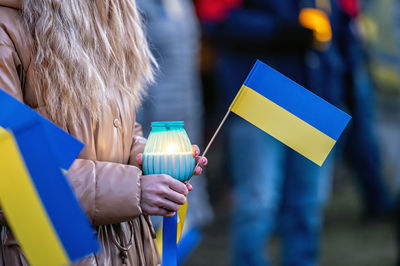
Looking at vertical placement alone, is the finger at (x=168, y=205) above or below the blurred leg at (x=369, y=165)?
above

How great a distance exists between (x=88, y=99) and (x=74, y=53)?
0.12m

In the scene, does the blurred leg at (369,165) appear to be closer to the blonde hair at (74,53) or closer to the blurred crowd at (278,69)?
the blurred crowd at (278,69)

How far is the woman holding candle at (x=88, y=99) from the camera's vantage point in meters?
1.37

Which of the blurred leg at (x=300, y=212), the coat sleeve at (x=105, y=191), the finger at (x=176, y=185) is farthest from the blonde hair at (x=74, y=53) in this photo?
the blurred leg at (x=300, y=212)

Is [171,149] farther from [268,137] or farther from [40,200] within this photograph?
[268,137]

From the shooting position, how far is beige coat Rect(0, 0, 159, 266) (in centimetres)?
136

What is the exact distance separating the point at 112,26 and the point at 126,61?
117 mm

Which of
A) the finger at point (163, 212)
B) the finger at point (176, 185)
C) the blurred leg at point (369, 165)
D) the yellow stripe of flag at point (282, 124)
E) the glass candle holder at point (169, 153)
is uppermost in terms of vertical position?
the yellow stripe of flag at point (282, 124)

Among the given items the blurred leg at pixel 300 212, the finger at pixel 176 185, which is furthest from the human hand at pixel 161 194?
the blurred leg at pixel 300 212

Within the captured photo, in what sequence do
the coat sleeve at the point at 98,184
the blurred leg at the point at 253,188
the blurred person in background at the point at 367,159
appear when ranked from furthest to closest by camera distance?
1. the blurred person in background at the point at 367,159
2. the blurred leg at the point at 253,188
3. the coat sleeve at the point at 98,184

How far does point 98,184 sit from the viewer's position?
1.37m

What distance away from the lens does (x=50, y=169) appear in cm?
113

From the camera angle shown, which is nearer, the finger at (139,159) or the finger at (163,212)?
the finger at (163,212)

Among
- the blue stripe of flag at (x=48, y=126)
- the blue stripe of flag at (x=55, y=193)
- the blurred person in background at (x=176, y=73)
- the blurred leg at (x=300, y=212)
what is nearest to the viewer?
the blue stripe of flag at (x=55, y=193)
